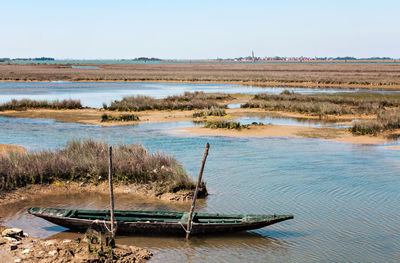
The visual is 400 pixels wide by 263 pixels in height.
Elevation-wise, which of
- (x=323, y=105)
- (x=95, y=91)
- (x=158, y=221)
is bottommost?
(x=158, y=221)

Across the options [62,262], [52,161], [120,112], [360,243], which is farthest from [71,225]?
[120,112]

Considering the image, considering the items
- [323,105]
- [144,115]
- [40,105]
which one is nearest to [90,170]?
[144,115]

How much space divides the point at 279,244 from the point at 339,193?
5.46 meters

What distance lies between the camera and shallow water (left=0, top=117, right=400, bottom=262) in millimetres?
11281

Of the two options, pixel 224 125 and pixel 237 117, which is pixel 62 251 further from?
pixel 237 117

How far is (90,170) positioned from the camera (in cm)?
1681

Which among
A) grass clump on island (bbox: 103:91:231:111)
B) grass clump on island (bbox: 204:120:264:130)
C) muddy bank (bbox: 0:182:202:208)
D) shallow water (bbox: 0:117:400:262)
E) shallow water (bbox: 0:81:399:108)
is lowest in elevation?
shallow water (bbox: 0:117:400:262)

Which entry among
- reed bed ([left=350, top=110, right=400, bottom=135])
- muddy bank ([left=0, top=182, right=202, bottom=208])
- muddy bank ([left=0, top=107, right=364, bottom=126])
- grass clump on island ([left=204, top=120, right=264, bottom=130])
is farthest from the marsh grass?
muddy bank ([left=0, top=182, right=202, bottom=208])

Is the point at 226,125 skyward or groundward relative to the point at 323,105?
groundward

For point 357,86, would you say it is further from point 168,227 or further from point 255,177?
point 168,227

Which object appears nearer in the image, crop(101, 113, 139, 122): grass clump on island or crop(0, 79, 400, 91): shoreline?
crop(101, 113, 139, 122): grass clump on island

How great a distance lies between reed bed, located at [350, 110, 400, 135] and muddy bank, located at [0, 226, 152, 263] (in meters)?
22.0

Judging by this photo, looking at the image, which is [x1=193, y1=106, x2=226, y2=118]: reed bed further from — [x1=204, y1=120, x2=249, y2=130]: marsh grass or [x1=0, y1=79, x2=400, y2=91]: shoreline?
[x1=0, y1=79, x2=400, y2=91]: shoreline

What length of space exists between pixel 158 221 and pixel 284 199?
5.25m
